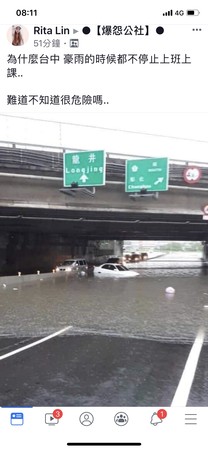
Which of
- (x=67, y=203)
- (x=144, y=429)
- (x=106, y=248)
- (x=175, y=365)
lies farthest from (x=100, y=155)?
(x=106, y=248)

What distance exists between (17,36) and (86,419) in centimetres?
312

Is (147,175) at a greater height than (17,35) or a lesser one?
greater

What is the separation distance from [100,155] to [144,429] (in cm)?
1980

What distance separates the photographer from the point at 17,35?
317cm

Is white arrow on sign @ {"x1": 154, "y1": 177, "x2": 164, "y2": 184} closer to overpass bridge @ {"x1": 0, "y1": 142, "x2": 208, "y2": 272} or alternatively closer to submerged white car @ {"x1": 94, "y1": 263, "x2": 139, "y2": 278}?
overpass bridge @ {"x1": 0, "y1": 142, "x2": 208, "y2": 272}

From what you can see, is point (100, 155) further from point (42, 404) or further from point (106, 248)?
point (106, 248)

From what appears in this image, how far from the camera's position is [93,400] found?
14.5 feet

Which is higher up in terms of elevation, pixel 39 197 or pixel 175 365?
pixel 39 197

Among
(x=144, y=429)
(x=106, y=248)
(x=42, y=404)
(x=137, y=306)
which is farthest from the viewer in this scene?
(x=106, y=248)

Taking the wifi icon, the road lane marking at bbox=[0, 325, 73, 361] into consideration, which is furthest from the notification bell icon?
the road lane marking at bbox=[0, 325, 73, 361]

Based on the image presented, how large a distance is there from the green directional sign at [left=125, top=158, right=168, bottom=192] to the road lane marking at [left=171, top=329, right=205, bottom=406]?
14908mm

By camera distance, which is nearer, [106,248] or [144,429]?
[144,429]

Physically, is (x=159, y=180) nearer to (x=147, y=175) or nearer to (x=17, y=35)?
(x=147, y=175)

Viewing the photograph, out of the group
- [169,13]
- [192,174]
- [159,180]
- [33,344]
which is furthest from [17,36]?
[192,174]
